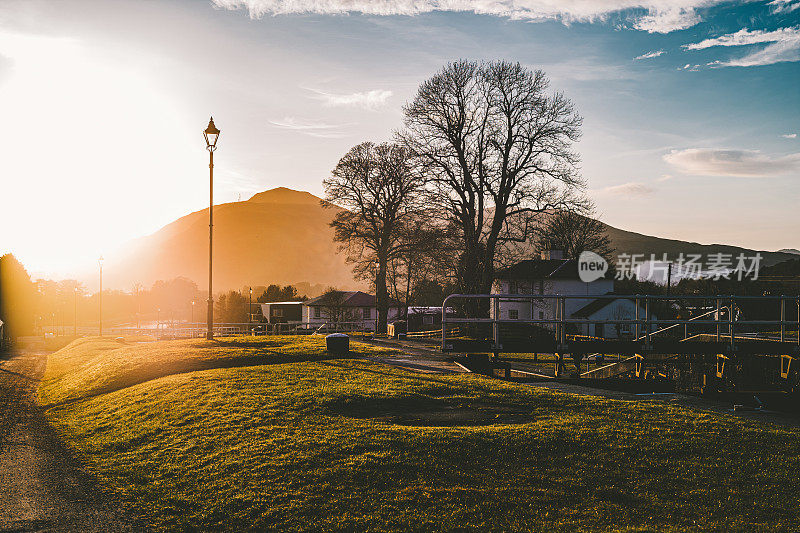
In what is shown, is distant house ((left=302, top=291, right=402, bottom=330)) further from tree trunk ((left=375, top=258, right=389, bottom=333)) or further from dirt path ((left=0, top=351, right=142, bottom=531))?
dirt path ((left=0, top=351, right=142, bottom=531))

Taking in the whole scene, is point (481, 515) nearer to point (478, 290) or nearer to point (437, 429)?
point (437, 429)

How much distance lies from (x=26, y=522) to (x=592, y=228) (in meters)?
73.4

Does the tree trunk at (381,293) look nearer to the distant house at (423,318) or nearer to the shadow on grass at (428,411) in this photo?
the distant house at (423,318)

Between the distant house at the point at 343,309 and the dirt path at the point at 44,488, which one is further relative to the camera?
the distant house at the point at 343,309

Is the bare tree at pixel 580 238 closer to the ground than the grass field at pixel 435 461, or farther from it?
farther from it

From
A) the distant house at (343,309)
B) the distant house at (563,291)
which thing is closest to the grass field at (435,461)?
the distant house at (563,291)

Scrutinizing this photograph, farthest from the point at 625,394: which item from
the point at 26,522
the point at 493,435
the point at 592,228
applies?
the point at 592,228

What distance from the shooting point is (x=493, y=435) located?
29.6 feet

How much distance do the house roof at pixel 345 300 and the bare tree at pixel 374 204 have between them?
29.5 m

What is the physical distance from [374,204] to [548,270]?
1264 inches

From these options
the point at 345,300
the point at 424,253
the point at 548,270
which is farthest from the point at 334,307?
the point at 424,253

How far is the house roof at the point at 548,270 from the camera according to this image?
67750 mm

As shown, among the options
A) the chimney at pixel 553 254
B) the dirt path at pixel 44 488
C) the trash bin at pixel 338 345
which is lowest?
the dirt path at pixel 44 488

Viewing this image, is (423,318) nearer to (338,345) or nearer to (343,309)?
(343,309)
